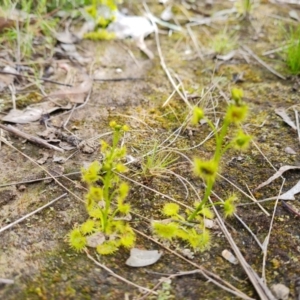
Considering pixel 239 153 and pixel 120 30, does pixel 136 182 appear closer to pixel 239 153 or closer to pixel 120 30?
pixel 239 153

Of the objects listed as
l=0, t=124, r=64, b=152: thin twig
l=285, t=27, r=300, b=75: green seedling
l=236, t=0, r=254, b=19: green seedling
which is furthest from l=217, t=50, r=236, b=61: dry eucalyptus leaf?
l=0, t=124, r=64, b=152: thin twig

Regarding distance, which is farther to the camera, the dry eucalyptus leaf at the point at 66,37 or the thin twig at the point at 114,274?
the dry eucalyptus leaf at the point at 66,37

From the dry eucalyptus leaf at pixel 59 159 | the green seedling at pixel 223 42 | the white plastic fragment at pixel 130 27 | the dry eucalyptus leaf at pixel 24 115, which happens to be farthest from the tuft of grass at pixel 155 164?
the white plastic fragment at pixel 130 27

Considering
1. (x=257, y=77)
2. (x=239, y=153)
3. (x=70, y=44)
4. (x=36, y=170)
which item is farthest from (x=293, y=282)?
(x=70, y=44)

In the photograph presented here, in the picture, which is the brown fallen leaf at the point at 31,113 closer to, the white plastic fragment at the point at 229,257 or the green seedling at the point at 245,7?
the white plastic fragment at the point at 229,257

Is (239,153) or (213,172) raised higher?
(213,172)

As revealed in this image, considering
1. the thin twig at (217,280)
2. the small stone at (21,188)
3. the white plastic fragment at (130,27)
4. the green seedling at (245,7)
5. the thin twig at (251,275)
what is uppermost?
the green seedling at (245,7)

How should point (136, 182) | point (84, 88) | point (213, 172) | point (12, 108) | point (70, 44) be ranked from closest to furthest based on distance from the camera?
point (213, 172), point (136, 182), point (12, 108), point (84, 88), point (70, 44)
